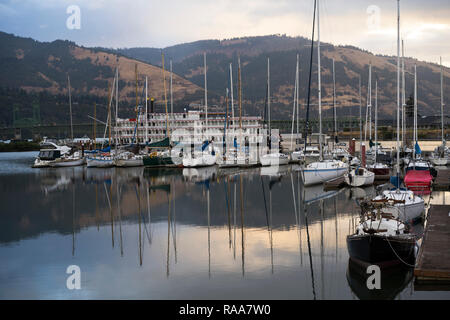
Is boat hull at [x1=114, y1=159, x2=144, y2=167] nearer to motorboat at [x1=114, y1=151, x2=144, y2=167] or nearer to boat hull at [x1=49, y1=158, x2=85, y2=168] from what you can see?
motorboat at [x1=114, y1=151, x2=144, y2=167]

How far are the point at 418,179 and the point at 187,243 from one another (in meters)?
21.8

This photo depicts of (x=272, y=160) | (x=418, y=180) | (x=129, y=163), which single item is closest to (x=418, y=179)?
(x=418, y=180)

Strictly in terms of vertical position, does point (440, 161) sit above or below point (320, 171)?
below

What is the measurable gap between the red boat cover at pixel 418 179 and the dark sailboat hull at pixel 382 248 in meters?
21.1

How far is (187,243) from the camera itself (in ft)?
74.2

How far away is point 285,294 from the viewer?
15.6 meters

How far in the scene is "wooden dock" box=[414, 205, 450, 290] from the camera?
14902 mm

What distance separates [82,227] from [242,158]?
34.5 metres

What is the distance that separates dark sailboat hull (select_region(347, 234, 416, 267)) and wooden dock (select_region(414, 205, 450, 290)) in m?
0.55

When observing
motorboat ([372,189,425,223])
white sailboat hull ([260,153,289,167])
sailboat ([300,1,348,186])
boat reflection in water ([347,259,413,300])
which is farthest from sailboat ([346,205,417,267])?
white sailboat hull ([260,153,289,167])

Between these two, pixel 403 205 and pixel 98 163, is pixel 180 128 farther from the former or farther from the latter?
pixel 403 205

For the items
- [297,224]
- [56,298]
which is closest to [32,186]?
[297,224]

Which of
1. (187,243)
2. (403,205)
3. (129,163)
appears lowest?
(187,243)
